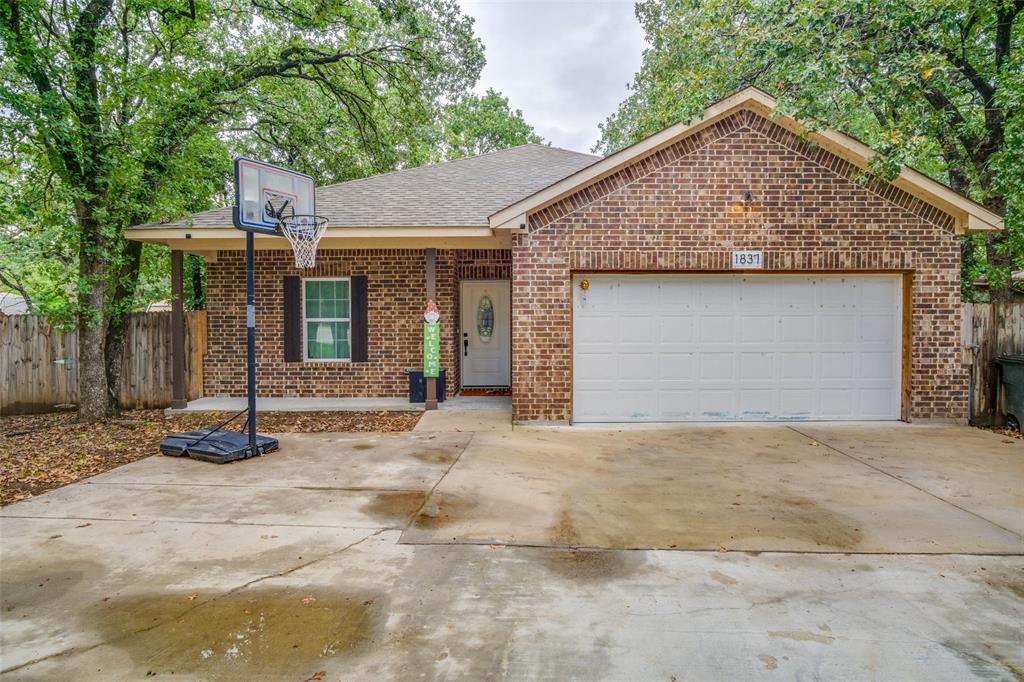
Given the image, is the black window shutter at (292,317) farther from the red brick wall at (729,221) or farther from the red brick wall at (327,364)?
the red brick wall at (729,221)

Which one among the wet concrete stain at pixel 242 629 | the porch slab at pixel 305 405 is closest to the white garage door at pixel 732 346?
the porch slab at pixel 305 405

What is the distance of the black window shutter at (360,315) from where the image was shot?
10.7 m

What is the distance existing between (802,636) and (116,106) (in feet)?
33.7

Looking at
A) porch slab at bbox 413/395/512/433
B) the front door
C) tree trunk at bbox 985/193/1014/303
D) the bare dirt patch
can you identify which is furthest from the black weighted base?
tree trunk at bbox 985/193/1014/303

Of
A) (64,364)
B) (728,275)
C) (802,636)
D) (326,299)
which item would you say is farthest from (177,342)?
(802,636)

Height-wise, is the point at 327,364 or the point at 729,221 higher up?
the point at 729,221

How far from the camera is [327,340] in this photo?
35.5ft

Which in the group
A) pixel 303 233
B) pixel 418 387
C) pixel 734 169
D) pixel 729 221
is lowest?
pixel 418 387

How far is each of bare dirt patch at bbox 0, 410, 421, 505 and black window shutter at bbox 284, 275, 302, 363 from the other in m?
1.49

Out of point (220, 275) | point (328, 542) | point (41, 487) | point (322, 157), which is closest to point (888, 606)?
point (328, 542)

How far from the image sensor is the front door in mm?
11539

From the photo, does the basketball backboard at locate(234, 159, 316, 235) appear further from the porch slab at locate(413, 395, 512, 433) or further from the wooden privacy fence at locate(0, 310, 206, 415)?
the wooden privacy fence at locate(0, 310, 206, 415)

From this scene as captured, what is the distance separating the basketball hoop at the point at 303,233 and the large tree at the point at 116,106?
2.30 m

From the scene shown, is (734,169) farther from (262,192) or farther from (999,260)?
(262,192)
